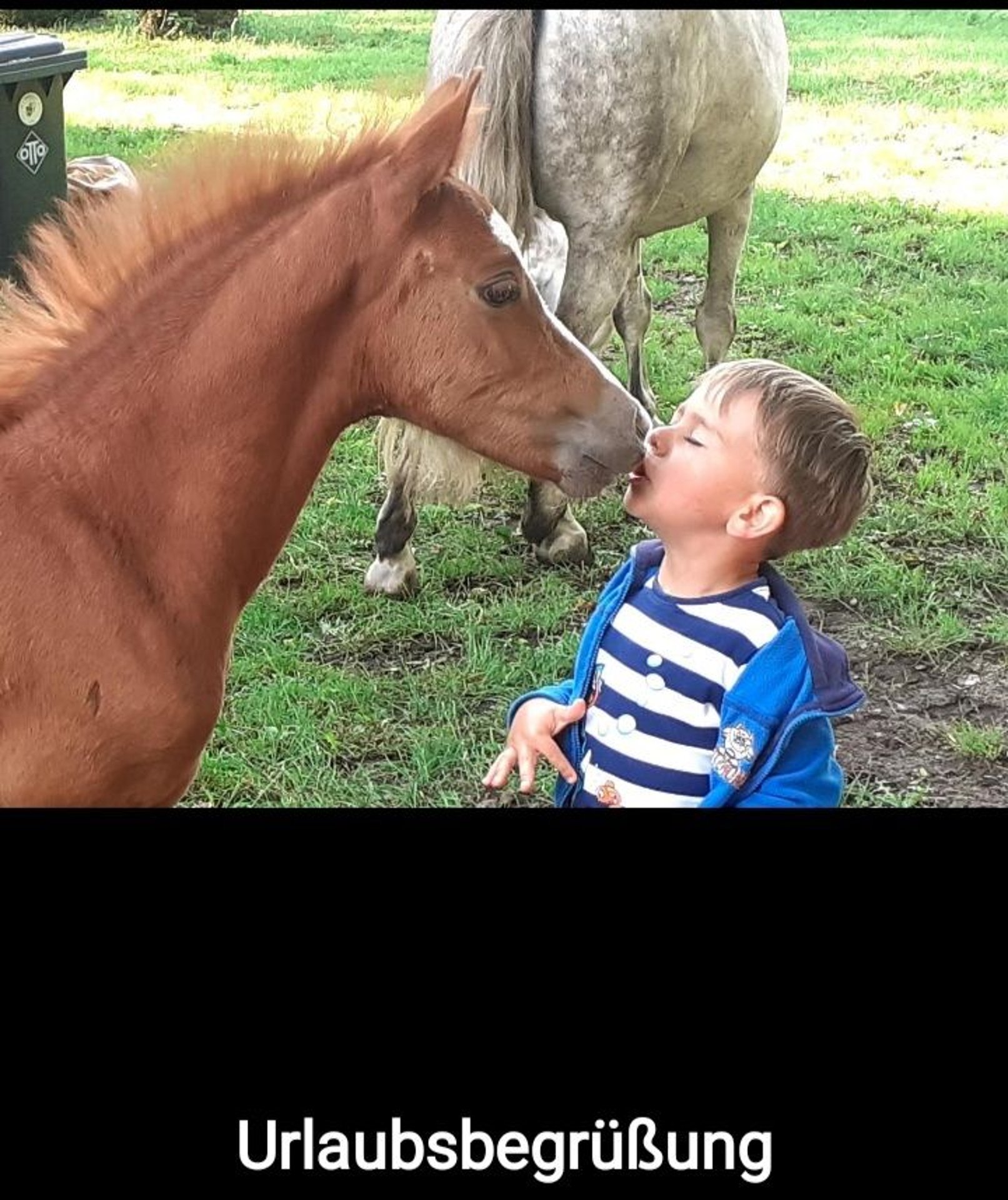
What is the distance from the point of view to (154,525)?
1.90 m

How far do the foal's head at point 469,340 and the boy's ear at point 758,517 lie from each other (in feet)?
1.10

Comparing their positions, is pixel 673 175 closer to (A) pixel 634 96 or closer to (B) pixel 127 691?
(A) pixel 634 96

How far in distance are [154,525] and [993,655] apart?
9.91 feet

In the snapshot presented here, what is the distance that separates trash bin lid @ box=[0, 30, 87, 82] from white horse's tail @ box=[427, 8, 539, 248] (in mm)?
1106

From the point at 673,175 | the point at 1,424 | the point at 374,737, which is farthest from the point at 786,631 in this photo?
the point at 673,175

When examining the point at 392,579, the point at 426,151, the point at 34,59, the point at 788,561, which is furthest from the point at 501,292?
the point at 788,561

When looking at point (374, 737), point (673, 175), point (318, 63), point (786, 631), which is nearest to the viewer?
point (786, 631)

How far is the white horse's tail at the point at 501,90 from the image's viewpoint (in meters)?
3.84

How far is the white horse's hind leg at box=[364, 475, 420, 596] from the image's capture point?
4.39m

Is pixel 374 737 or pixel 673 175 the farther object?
pixel 673 175

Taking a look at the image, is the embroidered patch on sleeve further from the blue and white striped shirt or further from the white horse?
the white horse

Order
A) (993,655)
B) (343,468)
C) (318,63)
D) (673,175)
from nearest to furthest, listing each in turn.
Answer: (993,655) → (673,175) → (343,468) → (318,63)

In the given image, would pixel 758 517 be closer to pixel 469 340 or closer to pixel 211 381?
pixel 469 340

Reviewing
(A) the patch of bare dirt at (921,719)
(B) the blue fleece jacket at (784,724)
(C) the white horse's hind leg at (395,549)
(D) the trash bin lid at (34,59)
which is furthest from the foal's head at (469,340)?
(D) the trash bin lid at (34,59)
